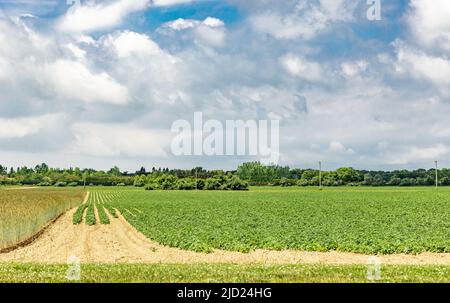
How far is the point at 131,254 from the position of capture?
2331 cm

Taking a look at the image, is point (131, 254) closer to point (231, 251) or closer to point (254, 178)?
point (231, 251)

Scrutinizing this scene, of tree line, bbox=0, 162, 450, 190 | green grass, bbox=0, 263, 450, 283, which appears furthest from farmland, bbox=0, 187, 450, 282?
tree line, bbox=0, 162, 450, 190

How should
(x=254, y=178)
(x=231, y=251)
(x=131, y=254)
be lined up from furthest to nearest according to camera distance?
(x=254, y=178) < (x=131, y=254) < (x=231, y=251)

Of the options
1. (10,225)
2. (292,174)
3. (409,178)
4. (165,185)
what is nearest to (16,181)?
(165,185)

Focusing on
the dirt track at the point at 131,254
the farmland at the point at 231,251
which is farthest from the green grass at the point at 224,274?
the dirt track at the point at 131,254

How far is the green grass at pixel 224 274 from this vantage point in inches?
424

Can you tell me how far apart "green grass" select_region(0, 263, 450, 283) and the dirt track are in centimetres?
562

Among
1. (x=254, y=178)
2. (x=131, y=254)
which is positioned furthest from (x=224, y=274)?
(x=254, y=178)

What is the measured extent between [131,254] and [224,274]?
1259 cm

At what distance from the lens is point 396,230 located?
2880 cm

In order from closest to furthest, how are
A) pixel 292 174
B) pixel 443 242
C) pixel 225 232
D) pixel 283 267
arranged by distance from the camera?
1. pixel 283 267
2. pixel 443 242
3. pixel 225 232
4. pixel 292 174

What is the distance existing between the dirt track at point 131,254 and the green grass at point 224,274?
5.62 m
